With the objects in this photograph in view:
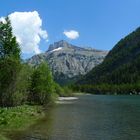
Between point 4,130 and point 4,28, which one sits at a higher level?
point 4,28

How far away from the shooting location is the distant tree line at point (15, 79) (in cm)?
8769

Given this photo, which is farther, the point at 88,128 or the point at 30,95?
the point at 30,95

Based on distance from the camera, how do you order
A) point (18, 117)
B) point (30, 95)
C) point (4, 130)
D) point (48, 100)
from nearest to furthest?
point (4, 130)
point (18, 117)
point (30, 95)
point (48, 100)

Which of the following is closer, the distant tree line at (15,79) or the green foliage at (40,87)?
the distant tree line at (15,79)

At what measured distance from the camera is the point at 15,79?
88188 millimetres

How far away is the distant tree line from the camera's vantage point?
8769 cm

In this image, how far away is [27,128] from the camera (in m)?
58.6

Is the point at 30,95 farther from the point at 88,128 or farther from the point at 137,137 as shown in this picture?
the point at 137,137

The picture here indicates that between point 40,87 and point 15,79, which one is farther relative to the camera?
point 40,87

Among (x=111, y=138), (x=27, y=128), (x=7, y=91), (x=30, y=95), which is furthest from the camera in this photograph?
(x=30, y=95)

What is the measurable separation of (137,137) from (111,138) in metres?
3.88

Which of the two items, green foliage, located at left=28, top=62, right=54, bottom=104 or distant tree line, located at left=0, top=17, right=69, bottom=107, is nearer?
distant tree line, located at left=0, top=17, right=69, bottom=107

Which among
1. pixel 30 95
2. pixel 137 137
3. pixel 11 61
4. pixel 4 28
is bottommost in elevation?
pixel 137 137

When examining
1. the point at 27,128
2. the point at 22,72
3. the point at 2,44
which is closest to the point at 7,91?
the point at 22,72
